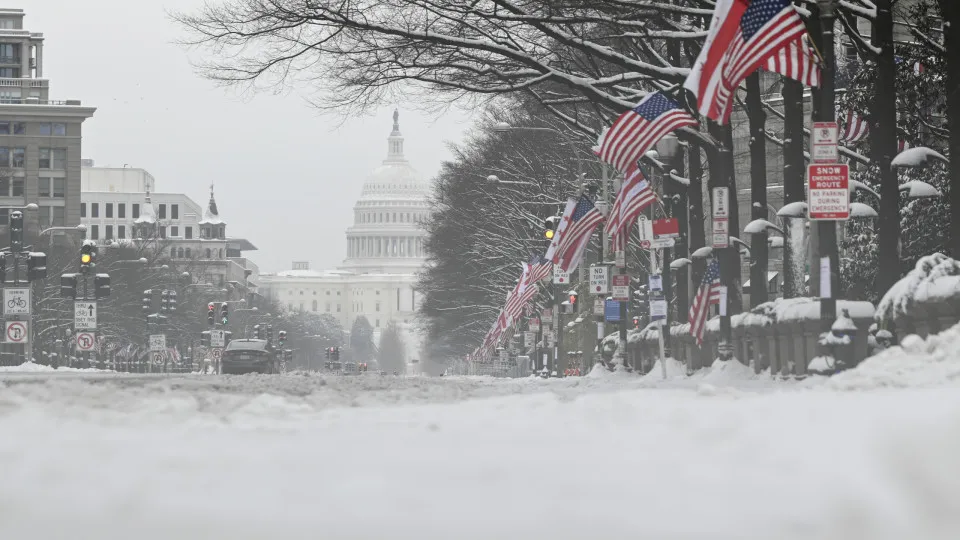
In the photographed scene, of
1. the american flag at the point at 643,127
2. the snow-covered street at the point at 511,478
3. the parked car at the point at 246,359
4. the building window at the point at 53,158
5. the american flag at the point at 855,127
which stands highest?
the building window at the point at 53,158

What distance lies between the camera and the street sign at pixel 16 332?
54812mm

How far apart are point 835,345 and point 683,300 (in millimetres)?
19098

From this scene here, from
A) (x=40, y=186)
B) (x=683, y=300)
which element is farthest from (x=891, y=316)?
(x=40, y=186)

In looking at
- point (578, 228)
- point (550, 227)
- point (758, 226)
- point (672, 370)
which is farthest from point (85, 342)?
point (758, 226)

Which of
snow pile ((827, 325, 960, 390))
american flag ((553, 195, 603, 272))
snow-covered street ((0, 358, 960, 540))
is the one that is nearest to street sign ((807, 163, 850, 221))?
snow pile ((827, 325, 960, 390))

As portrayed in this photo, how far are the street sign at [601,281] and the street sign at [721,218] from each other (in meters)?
19.4

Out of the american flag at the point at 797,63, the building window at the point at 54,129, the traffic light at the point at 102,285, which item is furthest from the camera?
the building window at the point at 54,129

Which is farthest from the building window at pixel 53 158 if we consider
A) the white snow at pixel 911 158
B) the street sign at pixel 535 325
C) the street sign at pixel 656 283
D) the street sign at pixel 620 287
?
the white snow at pixel 911 158

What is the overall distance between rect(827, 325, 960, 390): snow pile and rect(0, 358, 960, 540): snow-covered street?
312cm

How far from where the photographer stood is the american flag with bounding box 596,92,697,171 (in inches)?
1136

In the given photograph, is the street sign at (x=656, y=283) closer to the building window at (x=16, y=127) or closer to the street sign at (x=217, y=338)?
the street sign at (x=217, y=338)

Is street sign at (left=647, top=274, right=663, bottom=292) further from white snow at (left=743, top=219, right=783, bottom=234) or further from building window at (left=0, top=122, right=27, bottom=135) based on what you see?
building window at (left=0, top=122, right=27, bottom=135)

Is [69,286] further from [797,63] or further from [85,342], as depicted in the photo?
[797,63]

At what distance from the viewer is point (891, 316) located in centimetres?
1961
